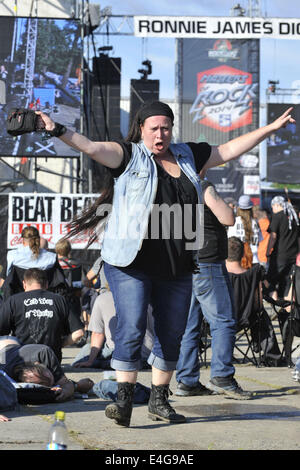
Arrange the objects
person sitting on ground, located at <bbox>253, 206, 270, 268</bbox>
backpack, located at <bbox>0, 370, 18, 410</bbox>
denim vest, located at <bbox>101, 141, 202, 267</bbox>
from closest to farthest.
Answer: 1. denim vest, located at <bbox>101, 141, 202, 267</bbox>
2. backpack, located at <bbox>0, 370, 18, 410</bbox>
3. person sitting on ground, located at <bbox>253, 206, 270, 268</bbox>

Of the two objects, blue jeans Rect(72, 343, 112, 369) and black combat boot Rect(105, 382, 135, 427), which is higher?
black combat boot Rect(105, 382, 135, 427)

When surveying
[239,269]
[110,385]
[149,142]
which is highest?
[149,142]

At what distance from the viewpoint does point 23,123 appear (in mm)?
4355

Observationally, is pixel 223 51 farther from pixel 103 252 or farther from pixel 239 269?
pixel 103 252

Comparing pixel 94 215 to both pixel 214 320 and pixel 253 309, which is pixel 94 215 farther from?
pixel 253 309

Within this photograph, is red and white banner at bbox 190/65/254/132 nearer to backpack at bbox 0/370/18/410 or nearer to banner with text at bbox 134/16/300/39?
banner with text at bbox 134/16/300/39

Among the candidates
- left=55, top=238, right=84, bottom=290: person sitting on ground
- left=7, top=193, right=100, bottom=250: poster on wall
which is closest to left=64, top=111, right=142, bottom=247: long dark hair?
left=55, top=238, right=84, bottom=290: person sitting on ground

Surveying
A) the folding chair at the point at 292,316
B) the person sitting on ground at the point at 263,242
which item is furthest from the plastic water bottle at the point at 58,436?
the person sitting on ground at the point at 263,242

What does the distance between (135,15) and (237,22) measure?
3.24 metres

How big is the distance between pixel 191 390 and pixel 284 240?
7412 millimetres

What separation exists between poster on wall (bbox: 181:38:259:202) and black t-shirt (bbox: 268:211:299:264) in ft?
50.0

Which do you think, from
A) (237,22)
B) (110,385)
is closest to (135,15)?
(237,22)

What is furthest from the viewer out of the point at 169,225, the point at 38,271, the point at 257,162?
the point at 257,162

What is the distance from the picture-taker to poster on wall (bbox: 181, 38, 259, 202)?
96.0 feet
